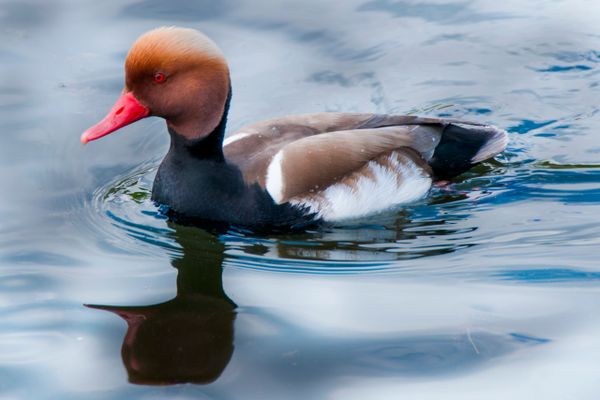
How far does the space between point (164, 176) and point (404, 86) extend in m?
2.83

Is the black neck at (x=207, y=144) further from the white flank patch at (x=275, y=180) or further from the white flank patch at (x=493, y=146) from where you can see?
the white flank patch at (x=493, y=146)

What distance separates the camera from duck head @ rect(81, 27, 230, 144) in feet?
19.9

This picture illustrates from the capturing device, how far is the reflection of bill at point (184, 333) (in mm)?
4641

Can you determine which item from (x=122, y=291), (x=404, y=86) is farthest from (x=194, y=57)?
(x=404, y=86)

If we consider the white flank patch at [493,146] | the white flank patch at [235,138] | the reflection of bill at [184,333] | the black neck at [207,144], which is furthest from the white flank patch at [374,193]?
the reflection of bill at [184,333]

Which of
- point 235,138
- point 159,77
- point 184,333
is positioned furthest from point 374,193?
point 184,333

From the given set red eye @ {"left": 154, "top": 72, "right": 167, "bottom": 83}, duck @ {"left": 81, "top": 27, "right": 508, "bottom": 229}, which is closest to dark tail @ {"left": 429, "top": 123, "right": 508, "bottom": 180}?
duck @ {"left": 81, "top": 27, "right": 508, "bottom": 229}

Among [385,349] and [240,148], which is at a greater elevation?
[240,148]

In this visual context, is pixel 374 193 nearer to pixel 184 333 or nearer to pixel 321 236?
pixel 321 236

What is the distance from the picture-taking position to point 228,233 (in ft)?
20.7

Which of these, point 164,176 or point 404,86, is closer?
point 164,176

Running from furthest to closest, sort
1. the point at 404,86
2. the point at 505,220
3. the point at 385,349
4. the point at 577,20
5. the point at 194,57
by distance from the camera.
Answer: the point at 577,20, the point at 404,86, the point at 505,220, the point at 194,57, the point at 385,349

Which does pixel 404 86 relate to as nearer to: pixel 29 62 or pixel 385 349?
pixel 29 62

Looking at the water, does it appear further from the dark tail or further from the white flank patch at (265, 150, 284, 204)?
the white flank patch at (265, 150, 284, 204)
